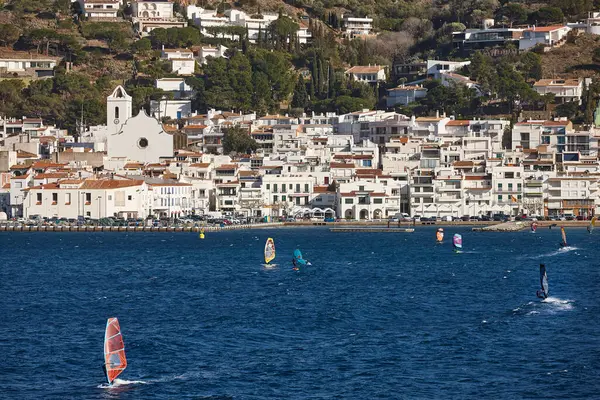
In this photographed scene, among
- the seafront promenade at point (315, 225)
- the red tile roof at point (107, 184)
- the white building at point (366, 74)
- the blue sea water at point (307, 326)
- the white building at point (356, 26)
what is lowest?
the blue sea water at point (307, 326)

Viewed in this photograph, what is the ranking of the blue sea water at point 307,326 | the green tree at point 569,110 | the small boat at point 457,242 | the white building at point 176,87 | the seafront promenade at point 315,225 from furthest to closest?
the white building at point 176,87, the green tree at point 569,110, the seafront promenade at point 315,225, the small boat at point 457,242, the blue sea water at point 307,326

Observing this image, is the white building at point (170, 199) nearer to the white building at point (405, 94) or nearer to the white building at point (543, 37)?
the white building at point (405, 94)

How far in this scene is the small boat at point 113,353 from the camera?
2883 centimetres

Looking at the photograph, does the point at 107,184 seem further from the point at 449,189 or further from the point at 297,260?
the point at 297,260

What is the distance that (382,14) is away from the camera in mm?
167250

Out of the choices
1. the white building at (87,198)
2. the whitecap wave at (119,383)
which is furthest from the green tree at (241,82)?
the whitecap wave at (119,383)

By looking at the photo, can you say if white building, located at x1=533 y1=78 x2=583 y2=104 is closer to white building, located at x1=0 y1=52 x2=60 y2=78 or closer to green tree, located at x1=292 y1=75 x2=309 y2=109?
green tree, located at x1=292 y1=75 x2=309 y2=109

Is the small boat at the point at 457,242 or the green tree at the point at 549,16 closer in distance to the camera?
the small boat at the point at 457,242

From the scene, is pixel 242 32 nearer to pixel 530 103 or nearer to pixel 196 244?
pixel 530 103

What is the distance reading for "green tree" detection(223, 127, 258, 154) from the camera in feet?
392

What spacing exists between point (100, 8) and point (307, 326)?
118205 millimetres

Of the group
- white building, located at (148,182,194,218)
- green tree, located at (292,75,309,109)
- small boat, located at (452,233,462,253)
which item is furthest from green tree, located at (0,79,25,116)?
small boat, located at (452,233,462,253)

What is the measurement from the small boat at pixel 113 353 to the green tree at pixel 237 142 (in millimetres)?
89909

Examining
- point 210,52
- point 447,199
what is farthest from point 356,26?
point 447,199
